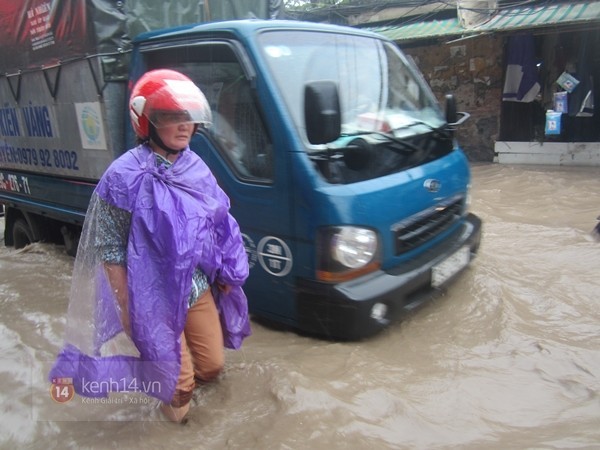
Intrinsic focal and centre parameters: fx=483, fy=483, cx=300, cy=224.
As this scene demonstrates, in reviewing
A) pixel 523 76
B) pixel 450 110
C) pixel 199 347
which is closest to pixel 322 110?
pixel 199 347

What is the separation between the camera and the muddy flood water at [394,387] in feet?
7.15

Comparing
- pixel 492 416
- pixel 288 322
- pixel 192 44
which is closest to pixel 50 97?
pixel 192 44

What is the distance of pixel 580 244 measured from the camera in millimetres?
4805

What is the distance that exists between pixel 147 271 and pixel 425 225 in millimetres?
1762

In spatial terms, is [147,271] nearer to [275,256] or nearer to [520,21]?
[275,256]

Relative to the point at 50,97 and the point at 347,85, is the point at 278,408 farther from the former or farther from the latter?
Result: the point at 50,97

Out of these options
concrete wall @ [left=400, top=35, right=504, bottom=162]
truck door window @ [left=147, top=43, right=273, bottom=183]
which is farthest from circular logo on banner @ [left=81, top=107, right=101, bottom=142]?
concrete wall @ [left=400, top=35, right=504, bottom=162]

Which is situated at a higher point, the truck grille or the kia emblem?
the kia emblem

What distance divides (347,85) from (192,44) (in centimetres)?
103

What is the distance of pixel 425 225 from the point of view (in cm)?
299

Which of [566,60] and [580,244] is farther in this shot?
[566,60]

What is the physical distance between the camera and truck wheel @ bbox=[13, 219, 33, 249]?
219 inches

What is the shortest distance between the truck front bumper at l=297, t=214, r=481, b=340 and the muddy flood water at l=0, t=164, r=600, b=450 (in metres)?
0.17

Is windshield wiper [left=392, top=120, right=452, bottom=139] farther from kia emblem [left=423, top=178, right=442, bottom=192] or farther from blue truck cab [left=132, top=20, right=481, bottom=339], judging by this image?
kia emblem [left=423, top=178, right=442, bottom=192]
